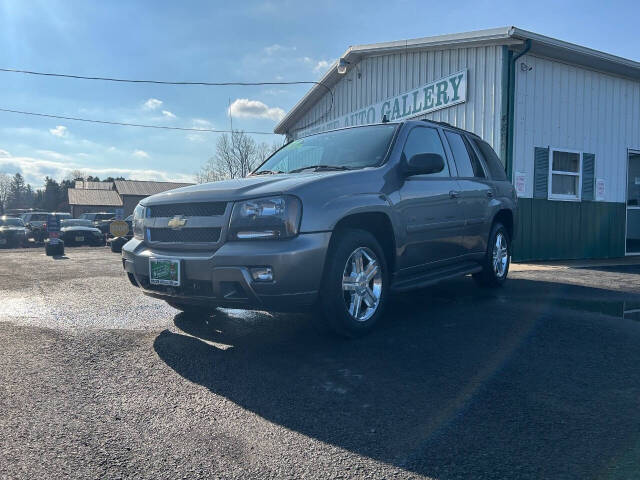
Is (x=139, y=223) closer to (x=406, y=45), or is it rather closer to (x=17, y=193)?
(x=406, y=45)

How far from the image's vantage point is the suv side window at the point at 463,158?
5590 mm

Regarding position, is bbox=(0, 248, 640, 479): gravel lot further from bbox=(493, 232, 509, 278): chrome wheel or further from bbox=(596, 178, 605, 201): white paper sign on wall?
bbox=(596, 178, 605, 201): white paper sign on wall

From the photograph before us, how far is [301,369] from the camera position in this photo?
3244 millimetres

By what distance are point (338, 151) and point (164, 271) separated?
2.03 m

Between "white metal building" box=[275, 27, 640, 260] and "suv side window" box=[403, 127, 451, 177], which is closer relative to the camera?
"suv side window" box=[403, 127, 451, 177]

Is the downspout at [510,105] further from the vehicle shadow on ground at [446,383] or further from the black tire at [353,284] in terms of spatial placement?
the black tire at [353,284]

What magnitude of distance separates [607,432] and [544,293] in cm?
412

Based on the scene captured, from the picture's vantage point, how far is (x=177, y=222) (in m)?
3.87

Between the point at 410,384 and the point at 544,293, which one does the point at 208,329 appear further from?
the point at 544,293

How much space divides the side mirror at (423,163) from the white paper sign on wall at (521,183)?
6.23 meters

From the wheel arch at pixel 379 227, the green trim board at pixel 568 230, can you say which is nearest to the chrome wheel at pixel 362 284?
the wheel arch at pixel 379 227

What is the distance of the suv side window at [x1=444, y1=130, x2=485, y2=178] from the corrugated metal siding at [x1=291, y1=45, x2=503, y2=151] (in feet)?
13.8

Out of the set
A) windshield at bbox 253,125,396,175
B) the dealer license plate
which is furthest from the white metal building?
the dealer license plate

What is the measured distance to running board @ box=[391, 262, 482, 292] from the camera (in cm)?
445
